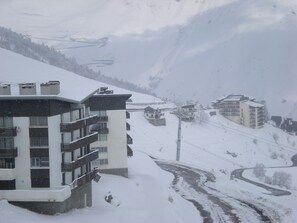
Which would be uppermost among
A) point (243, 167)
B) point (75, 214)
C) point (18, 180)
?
point (18, 180)

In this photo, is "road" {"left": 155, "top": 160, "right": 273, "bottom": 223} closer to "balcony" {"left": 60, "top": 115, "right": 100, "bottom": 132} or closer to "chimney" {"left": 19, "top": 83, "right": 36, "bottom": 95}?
"balcony" {"left": 60, "top": 115, "right": 100, "bottom": 132}

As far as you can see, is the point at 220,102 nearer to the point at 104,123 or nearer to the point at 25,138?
the point at 104,123

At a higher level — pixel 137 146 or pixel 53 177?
pixel 53 177

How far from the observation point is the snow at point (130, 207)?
33.7 meters

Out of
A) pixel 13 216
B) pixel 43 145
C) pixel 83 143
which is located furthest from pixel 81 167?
pixel 13 216

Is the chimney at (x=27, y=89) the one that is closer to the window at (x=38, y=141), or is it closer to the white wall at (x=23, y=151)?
the white wall at (x=23, y=151)

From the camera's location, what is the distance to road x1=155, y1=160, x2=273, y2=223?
43.5 meters

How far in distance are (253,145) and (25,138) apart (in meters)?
90.4

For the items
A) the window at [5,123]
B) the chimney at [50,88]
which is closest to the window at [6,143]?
the window at [5,123]

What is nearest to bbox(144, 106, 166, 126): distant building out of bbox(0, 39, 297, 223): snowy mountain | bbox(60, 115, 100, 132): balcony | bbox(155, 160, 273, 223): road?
bbox(0, 39, 297, 223): snowy mountain

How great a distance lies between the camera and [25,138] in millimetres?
34906

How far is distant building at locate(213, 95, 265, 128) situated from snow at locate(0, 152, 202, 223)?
264 feet

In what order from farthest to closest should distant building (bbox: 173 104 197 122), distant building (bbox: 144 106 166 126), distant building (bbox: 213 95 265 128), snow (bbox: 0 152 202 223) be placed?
distant building (bbox: 213 95 265 128) → distant building (bbox: 173 104 197 122) → distant building (bbox: 144 106 166 126) → snow (bbox: 0 152 202 223)

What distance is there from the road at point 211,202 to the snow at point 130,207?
1606mm
